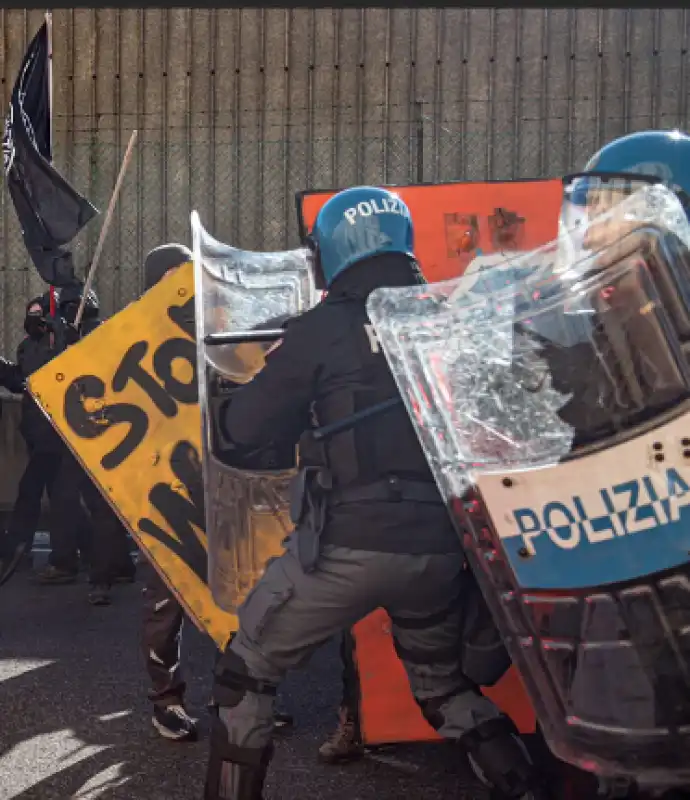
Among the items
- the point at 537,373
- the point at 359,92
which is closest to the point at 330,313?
the point at 537,373

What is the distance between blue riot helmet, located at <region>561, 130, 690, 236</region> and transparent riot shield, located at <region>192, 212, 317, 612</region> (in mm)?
1103

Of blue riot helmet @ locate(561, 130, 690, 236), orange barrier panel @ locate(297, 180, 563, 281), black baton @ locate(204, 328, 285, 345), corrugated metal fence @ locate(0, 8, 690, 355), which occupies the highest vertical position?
corrugated metal fence @ locate(0, 8, 690, 355)

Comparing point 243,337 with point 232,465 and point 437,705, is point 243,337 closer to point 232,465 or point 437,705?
point 232,465

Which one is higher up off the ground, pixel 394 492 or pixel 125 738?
pixel 394 492

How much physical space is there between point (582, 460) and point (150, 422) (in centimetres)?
195

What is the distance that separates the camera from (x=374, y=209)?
290 cm

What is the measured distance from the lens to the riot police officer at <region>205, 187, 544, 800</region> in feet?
8.78

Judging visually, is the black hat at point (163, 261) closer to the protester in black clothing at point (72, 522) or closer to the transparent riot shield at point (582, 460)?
the protester in black clothing at point (72, 522)

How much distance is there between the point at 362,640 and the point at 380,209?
141 cm

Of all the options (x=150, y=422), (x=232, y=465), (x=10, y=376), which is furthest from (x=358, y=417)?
(x=10, y=376)

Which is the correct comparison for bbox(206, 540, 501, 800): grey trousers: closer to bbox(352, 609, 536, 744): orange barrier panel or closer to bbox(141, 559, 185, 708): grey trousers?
bbox(352, 609, 536, 744): orange barrier panel

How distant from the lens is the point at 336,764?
3635mm

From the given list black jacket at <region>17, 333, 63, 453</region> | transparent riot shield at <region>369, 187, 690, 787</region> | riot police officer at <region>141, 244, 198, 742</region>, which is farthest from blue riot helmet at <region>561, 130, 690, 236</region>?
black jacket at <region>17, 333, 63, 453</region>

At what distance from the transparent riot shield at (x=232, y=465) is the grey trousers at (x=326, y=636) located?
0.43 metres
